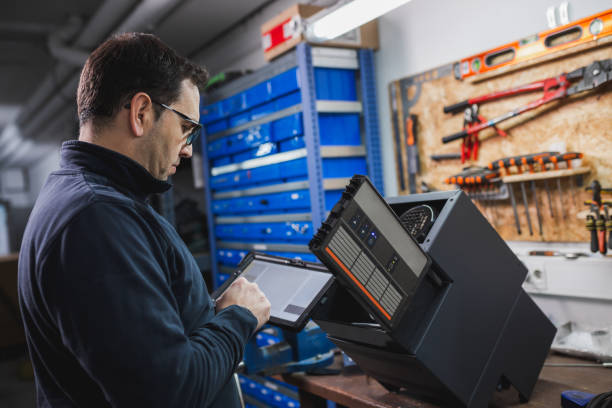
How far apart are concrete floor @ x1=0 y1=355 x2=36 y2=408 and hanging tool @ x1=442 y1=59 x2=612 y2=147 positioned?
3777 mm

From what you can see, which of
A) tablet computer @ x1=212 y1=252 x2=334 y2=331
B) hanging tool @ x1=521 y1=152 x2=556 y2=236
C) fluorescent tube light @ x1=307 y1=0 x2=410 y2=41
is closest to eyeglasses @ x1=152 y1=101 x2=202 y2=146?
tablet computer @ x1=212 y1=252 x2=334 y2=331

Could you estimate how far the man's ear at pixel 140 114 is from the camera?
32.1 inches

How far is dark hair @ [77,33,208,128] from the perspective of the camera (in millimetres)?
816

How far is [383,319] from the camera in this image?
0.89 metres

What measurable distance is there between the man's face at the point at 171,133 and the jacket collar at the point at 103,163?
1.7 inches

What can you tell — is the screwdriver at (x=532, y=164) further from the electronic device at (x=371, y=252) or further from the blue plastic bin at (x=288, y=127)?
the blue plastic bin at (x=288, y=127)

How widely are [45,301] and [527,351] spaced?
1.05m

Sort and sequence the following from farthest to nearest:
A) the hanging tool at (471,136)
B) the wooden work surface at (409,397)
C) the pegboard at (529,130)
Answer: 1. the hanging tool at (471,136)
2. the pegboard at (529,130)
3. the wooden work surface at (409,397)

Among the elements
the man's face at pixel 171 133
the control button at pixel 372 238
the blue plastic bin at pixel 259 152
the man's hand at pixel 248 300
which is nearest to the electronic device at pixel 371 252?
the control button at pixel 372 238

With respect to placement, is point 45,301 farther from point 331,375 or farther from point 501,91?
point 501,91

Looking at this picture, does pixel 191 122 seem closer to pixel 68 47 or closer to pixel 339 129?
pixel 339 129

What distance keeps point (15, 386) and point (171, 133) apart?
14.1 feet

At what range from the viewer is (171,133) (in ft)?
2.87

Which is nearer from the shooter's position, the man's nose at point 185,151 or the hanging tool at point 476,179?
the man's nose at point 185,151
